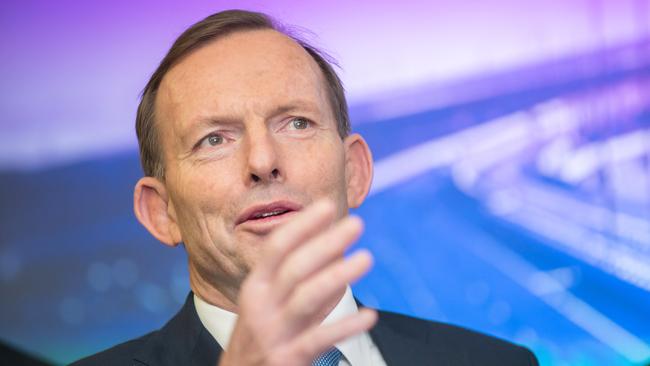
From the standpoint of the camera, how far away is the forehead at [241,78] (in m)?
2.12

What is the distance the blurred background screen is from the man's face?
4.65 ft

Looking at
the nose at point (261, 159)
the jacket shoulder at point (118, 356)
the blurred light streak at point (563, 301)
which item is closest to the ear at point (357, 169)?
the nose at point (261, 159)

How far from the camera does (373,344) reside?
235cm

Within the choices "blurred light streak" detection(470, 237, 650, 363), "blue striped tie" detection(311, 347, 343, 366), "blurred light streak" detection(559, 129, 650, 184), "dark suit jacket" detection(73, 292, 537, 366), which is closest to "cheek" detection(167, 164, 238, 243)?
"dark suit jacket" detection(73, 292, 537, 366)

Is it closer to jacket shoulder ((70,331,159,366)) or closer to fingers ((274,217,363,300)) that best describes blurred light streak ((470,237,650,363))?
jacket shoulder ((70,331,159,366))

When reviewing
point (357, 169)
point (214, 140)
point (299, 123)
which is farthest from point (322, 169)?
point (357, 169)

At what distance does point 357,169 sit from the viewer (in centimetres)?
245

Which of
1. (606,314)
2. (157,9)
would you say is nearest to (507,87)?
(606,314)

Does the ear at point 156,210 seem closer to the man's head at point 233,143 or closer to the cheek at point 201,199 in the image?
the man's head at point 233,143

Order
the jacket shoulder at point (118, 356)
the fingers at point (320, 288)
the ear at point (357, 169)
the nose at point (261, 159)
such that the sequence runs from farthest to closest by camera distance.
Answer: the ear at point (357, 169)
the jacket shoulder at point (118, 356)
the nose at point (261, 159)
the fingers at point (320, 288)

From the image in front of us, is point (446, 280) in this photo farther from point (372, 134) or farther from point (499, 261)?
point (372, 134)

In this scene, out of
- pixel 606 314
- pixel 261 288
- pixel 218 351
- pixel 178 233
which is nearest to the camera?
pixel 261 288

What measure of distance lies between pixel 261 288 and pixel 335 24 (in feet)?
8.08

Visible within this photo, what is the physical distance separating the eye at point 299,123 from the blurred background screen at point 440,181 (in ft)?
4.85
